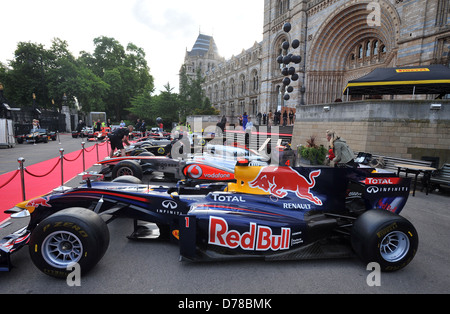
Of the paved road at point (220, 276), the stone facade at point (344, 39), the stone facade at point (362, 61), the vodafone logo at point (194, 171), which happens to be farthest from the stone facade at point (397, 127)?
the vodafone logo at point (194, 171)

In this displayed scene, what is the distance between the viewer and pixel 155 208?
3.54m

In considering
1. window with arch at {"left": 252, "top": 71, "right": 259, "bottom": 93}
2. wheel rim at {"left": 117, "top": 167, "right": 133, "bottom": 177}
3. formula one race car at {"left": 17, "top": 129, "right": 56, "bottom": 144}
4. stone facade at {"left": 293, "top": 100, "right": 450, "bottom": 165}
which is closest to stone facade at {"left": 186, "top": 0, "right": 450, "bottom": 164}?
stone facade at {"left": 293, "top": 100, "right": 450, "bottom": 165}

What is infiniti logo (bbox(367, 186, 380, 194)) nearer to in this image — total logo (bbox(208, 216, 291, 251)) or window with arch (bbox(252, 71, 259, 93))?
total logo (bbox(208, 216, 291, 251))

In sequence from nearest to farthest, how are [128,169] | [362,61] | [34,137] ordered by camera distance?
[128,169] < [34,137] < [362,61]

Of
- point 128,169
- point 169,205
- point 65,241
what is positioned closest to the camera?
point 65,241

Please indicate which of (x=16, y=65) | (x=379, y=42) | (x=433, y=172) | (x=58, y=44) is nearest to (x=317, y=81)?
(x=379, y=42)

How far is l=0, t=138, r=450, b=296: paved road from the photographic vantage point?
2.74 m

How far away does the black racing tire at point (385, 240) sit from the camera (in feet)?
9.99

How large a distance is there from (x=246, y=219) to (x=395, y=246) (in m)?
2.03

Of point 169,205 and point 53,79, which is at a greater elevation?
point 53,79

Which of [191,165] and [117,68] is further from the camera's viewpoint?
[117,68]

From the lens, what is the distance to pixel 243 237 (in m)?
→ 3.18

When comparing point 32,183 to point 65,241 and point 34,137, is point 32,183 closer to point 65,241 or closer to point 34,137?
point 65,241

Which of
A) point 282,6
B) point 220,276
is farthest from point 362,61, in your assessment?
point 220,276
